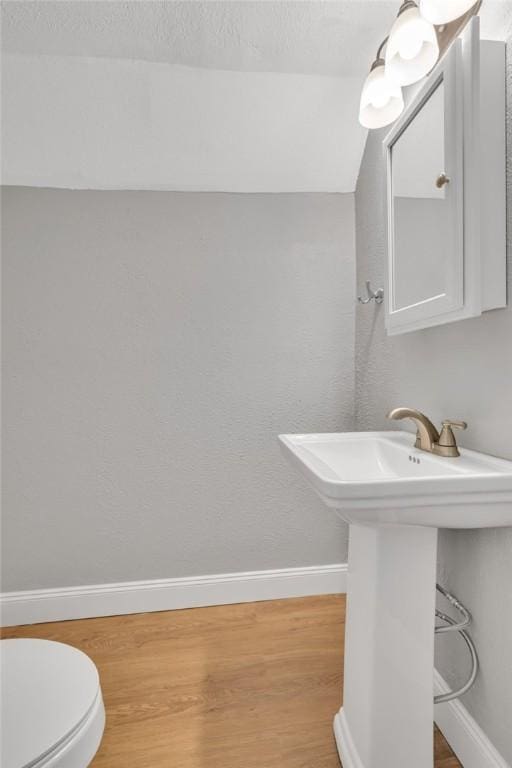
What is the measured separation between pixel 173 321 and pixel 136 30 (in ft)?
3.15

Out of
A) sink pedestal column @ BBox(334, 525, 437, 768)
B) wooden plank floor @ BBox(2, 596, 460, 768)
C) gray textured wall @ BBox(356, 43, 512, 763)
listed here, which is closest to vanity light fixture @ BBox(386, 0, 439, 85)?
gray textured wall @ BBox(356, 43, 512, 763)

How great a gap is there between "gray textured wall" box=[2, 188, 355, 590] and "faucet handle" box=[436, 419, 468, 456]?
0.85 metres

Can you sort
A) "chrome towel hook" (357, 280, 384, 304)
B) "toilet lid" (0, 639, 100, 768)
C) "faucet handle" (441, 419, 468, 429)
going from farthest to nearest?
"chrome towel hook" (357, 280, 384, 304)
"faucet handle" (441, 419, 468, 429)
"toilet lid" (0, 639, 100, 768)

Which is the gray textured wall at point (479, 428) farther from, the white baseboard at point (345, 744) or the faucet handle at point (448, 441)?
the white baseboard at point (345, 744)

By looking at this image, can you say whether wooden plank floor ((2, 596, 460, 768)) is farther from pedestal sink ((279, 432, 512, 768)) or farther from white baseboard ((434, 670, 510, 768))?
pedestal sink ((279, 432, 512, 768))

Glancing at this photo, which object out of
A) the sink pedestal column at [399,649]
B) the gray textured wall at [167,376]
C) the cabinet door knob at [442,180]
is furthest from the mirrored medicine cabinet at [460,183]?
the gray textured wall at [167,376]

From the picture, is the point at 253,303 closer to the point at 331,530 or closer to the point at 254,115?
the point at 254,115

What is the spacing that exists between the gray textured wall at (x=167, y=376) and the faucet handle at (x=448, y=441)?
85cm

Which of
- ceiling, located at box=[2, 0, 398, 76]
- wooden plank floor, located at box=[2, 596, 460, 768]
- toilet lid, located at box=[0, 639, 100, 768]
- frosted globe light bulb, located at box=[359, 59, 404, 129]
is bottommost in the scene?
wooden plank floor, located at box=[2, 596, 460, 768]

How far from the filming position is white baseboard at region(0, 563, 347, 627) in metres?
1.79

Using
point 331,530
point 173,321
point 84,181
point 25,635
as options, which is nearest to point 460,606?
point 331,530

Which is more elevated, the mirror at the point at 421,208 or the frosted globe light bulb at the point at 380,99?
the frosted globe light bulb at the point at 380,99

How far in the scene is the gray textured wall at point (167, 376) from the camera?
178cm

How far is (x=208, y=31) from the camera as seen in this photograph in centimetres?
145
